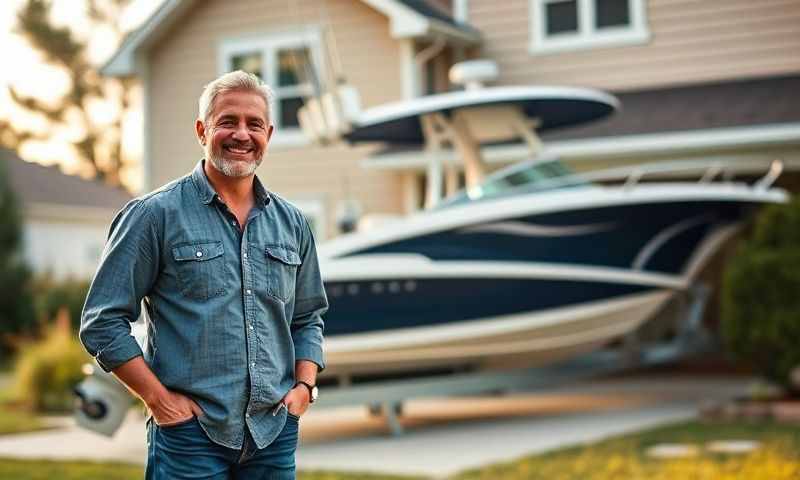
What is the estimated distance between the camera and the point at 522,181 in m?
10.8

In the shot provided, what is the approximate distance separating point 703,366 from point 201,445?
1305 cm

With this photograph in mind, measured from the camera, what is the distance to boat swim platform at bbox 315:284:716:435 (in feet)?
35.1

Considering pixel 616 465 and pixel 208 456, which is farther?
pixel 616 465

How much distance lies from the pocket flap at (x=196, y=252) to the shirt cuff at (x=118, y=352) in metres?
0.26

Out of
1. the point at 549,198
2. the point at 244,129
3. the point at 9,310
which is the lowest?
the point at 9,310

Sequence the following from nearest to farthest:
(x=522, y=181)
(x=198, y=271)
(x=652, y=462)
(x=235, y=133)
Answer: (x=198, y=271)
(x=235, y=133)
(x=652, y=462)
(x=522, y=181)

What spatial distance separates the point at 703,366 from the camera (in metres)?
15.7

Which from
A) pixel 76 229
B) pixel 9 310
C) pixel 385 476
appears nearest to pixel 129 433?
pixel 385 476

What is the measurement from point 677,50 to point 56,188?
811 inches

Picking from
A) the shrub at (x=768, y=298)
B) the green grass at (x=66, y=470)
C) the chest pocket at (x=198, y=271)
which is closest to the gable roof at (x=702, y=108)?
the shrub at (x=768, y=298)

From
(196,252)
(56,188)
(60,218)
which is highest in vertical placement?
(196,252)

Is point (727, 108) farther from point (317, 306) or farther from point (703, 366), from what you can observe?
point (317, 306)

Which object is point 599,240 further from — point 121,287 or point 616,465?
point 121,287

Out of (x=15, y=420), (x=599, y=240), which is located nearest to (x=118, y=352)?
(x=599, y=240)
